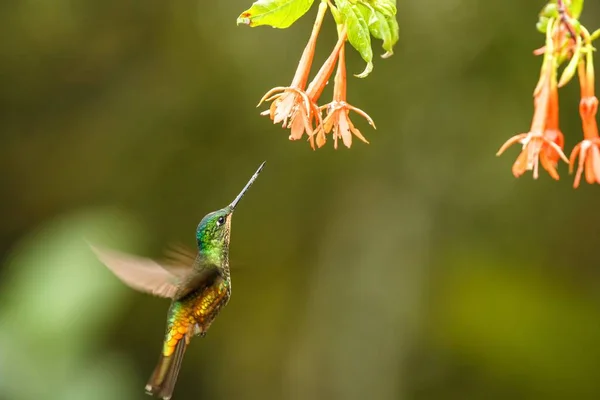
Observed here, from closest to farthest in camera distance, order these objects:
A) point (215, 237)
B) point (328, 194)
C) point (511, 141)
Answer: point (511, 141)
point (215, 237)
point (328, 194)

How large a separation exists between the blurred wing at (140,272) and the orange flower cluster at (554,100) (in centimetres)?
62

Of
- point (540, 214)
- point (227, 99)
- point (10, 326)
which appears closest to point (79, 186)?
point (227, 99)

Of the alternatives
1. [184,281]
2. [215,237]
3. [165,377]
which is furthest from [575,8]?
[165,377]

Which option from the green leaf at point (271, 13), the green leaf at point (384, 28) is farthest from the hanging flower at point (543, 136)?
the green leaf at point (271, 13)

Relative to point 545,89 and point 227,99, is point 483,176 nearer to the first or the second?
point 227,99

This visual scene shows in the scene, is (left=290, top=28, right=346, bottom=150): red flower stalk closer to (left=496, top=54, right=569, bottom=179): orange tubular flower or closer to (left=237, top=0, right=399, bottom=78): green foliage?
(left=237, top=0, right=399, bottom=78): green foliage

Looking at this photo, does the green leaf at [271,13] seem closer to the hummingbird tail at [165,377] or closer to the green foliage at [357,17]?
the green foliage at [357,17]

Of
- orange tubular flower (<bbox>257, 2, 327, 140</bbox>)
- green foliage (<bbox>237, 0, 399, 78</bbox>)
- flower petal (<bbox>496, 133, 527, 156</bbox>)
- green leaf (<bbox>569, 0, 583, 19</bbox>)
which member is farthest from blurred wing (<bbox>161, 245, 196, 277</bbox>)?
green leaf (<bbox>569, 0, 583, 19</bbox>)

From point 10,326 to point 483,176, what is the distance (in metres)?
2.08

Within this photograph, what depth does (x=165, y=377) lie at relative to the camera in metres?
1.36

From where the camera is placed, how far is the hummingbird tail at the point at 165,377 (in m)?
1.34

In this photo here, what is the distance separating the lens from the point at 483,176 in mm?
3141

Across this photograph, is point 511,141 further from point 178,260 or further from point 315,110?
point 178,260

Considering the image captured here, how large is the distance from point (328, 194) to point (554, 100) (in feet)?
6.99
